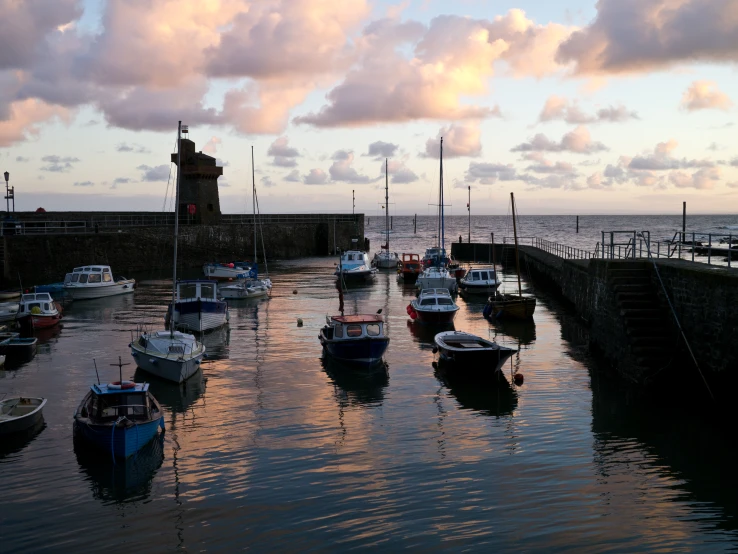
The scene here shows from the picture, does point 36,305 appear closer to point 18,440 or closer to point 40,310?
point 40,310

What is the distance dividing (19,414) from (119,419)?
12.2ft

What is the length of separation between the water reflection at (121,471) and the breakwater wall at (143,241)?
4303cm

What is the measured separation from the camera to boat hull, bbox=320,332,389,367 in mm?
26422

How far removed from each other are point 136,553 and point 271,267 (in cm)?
6393

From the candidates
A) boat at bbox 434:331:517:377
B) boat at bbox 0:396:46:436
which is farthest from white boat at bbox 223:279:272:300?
boat at bbox 0:396:46:436

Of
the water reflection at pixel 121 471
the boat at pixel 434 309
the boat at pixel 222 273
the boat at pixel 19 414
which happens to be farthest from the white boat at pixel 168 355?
the boat at pixel 222 273

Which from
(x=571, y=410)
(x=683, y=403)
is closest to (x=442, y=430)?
(x=571, y=410)

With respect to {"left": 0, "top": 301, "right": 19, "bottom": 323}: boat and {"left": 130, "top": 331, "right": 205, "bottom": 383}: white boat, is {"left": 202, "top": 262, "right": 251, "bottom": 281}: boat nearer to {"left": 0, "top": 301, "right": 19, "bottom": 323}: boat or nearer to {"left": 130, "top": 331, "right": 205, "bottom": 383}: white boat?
{"left": 0, "top": 301, "right": 19, "bottom": 323}: boat

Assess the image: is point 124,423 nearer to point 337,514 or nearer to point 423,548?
point 337,514

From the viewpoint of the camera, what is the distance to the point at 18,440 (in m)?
18.2

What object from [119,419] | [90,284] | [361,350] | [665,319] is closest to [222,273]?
[90,284]

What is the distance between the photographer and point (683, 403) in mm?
21000

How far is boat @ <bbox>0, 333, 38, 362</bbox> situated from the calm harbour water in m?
1.71

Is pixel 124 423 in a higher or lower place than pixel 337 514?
higher
